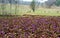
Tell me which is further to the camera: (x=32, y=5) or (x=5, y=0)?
(x=32, y=5)

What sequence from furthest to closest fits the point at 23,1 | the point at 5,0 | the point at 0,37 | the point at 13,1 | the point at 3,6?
the point at 23,1, the point at 13,1, the point at 5,0, the point at 3,6, the point at 0,37

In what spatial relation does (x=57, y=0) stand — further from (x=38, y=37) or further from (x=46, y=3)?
(x=38, y=37)

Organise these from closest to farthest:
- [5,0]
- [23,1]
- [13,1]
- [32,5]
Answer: [5,0] < [13,1] < [32,5] < [23,1]

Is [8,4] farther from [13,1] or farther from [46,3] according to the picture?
[46,3]

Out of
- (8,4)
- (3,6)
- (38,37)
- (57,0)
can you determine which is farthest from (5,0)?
(38,37)

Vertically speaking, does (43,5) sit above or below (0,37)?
below

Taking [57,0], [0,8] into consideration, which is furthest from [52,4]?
[0,8]

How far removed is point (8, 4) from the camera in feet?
127

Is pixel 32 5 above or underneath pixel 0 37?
underneath

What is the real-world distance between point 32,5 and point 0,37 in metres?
40.3

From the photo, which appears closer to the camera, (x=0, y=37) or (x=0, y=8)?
(x=0, y=37)

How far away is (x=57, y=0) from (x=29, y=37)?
4257cm

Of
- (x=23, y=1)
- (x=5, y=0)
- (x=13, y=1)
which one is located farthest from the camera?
(x=23, y=1)

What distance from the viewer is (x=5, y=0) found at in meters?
36.9
